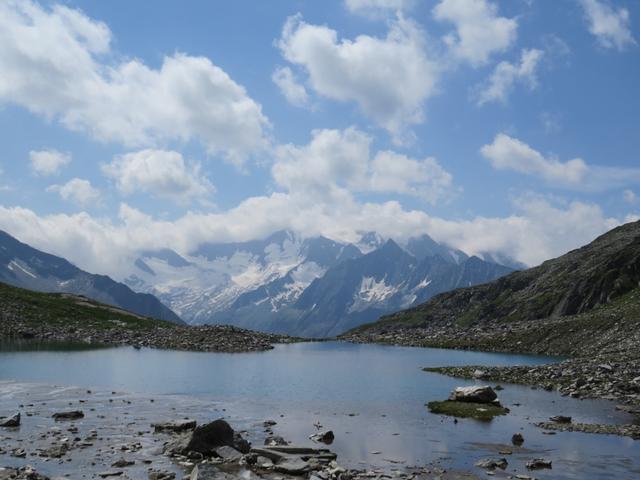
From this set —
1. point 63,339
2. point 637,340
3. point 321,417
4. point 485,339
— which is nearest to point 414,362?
point 637,340

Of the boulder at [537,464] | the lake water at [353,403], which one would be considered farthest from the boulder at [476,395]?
the boulder at [537,464]

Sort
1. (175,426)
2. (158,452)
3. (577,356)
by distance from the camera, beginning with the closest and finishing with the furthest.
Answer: (158,452) < (175,426) < (577,356)

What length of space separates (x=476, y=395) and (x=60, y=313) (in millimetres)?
130944

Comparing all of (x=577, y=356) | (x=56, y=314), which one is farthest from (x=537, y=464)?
(x=56, y=314)

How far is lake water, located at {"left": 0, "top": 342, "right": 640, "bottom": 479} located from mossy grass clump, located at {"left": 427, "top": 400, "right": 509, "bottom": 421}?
1.33m

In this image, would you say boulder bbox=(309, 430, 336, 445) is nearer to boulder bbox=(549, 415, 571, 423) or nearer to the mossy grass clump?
the mossy grass clump

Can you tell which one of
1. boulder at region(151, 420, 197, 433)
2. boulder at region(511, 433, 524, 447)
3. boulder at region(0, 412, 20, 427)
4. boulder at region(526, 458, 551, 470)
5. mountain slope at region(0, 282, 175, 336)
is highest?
mountain slope at region(0, 282, 175, 336)

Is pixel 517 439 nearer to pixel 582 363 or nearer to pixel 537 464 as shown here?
pixel 537 464

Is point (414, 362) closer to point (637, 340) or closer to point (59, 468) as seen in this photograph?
point (637, 340)

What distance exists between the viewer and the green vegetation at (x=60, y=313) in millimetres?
145000

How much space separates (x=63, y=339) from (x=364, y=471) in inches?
4458

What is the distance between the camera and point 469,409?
53031 millimetres

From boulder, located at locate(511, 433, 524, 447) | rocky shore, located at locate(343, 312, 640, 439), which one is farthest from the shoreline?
boulder, located at locate(511, 433, 524, 447)

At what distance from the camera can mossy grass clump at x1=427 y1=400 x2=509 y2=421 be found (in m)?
51.3
